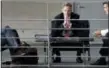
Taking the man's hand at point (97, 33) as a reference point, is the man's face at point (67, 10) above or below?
above

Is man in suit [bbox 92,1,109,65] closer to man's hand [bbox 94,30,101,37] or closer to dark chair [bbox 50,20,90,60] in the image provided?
man's hand [bbox 94,30,101,37]

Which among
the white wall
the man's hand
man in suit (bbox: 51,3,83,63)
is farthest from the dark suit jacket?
the white wall

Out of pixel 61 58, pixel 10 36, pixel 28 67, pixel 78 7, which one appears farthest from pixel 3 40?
→ pixel 78 7

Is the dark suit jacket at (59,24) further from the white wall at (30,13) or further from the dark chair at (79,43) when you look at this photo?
the white wall at (30,13)

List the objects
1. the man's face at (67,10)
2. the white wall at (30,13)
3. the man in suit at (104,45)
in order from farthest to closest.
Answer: the white wall at (30,13), the man's face at (67,10), the man in suit at (104,45)

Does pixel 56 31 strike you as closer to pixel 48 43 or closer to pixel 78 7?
pixel 48 43

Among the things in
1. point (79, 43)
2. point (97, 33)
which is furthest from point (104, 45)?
point (79, 43)

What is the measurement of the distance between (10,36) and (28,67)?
471mm

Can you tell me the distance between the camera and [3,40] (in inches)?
186

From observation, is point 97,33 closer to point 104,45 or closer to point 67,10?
point 104,45

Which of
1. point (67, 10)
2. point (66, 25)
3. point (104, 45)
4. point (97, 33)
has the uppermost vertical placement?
point (67, 10)

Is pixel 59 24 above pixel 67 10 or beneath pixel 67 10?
beneath

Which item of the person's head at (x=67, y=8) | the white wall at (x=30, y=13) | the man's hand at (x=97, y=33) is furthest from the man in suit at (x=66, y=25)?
the white wall at (x=30, y=13)

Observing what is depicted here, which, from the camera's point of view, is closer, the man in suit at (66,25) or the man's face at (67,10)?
the man in suit at (66,25)
